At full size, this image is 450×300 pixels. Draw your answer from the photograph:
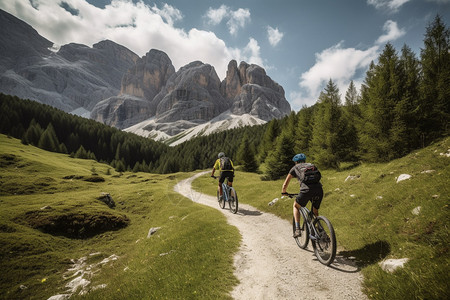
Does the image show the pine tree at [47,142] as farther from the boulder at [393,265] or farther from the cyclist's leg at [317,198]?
the boulder at [393,265]

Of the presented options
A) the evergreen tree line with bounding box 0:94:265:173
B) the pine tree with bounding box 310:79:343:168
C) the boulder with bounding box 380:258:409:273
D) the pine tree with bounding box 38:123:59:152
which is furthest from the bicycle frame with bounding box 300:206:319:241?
the pine tree with bounding box 38:123:59:152

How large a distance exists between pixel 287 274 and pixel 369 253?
3329mm

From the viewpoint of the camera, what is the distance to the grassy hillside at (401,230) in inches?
161

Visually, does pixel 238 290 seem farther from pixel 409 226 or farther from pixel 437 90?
pixel 437 90

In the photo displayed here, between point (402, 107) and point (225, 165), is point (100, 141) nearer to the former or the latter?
point (225, 165)

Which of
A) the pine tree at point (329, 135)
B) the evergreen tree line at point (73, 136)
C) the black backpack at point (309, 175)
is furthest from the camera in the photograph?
the evergreen tree line at point (73, 136)

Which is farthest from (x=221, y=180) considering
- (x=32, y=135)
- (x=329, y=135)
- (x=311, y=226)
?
(x=32, y=135)

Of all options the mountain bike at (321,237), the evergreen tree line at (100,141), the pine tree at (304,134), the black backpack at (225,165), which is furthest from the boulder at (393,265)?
the evergreen tree line at (100,141)

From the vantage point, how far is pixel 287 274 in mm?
6203

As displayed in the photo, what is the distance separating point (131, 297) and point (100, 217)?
16.0 metres

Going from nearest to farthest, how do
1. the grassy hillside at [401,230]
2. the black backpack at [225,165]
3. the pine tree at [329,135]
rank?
1. the grassy hillside at [401,230]
2. the black backpack at [225,165]
3. the pine tree at [329,135]

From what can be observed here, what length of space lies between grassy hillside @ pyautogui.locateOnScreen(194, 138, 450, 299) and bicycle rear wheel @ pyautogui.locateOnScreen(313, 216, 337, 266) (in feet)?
3.28

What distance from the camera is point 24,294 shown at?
31.5ft

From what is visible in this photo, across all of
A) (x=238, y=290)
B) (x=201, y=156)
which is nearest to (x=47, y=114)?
(x=201, y=156)
